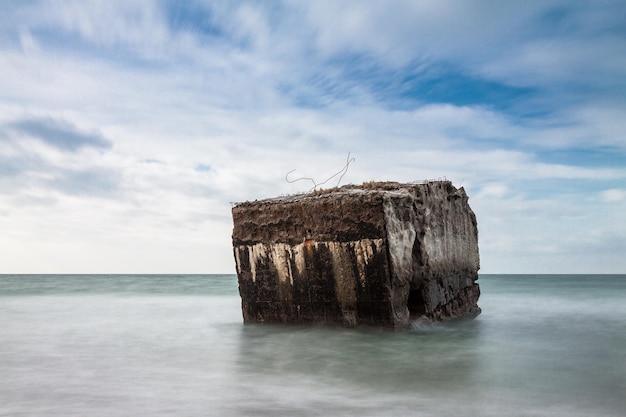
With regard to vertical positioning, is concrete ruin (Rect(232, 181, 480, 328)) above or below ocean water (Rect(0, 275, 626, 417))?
above

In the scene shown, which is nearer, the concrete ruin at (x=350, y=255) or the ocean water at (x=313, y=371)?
the ocean water at (x=313, y=371)

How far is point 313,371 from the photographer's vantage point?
6.08m

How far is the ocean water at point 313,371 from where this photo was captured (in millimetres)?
4660

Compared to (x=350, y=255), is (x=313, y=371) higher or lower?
lower

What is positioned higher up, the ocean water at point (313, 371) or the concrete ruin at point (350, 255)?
the concrete ruin at point (350, 255)

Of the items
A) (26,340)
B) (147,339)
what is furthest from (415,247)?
(26,340)

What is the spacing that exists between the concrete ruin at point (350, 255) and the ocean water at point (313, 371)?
344mm

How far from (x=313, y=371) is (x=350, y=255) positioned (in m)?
2.10

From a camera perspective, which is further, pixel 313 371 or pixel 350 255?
pixel 350 255

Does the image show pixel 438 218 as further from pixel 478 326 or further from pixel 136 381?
pixel 136 381

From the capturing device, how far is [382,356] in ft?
22.0

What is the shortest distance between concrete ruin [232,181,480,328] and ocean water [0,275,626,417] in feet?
1.13

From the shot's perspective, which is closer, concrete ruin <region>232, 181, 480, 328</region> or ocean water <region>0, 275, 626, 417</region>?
ocean water <region>0, 275, 626, 417</region>

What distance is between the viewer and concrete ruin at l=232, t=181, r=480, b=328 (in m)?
7.64
